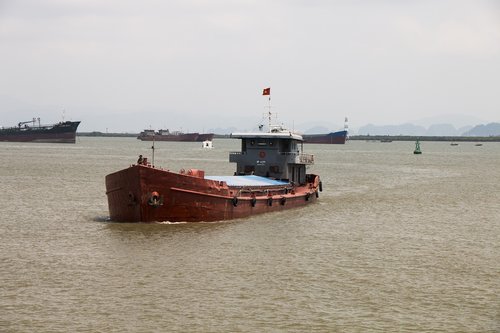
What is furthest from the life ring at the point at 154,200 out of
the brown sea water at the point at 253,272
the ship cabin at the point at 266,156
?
the ship cabin at the point at 266,156

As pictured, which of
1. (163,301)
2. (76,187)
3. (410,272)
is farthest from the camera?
(76,187)

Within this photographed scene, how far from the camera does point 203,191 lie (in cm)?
3516

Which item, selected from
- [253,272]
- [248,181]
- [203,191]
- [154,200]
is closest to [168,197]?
[154,200]

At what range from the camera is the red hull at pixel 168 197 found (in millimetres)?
33812

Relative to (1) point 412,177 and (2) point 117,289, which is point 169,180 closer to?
(2) point 117,289

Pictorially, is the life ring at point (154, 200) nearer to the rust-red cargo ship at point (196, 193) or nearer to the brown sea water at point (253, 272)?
the rust-red cargo ship at point (196, 193)

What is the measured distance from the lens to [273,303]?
2162 cm

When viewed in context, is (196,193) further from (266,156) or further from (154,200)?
(266,156)

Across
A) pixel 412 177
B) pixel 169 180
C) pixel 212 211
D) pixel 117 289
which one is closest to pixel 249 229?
pixel 212 211

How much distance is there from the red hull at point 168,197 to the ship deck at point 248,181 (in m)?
2.05

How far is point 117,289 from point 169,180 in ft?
38.2

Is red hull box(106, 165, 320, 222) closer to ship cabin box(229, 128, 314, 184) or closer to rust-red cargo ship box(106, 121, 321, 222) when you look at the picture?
rust-red cargo ship box(106, 121, 321, 222)

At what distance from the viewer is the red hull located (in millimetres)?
33812

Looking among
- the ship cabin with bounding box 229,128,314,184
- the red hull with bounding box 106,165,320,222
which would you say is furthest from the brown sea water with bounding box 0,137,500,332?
the ship cabin with bounding box 229,128,314,184
